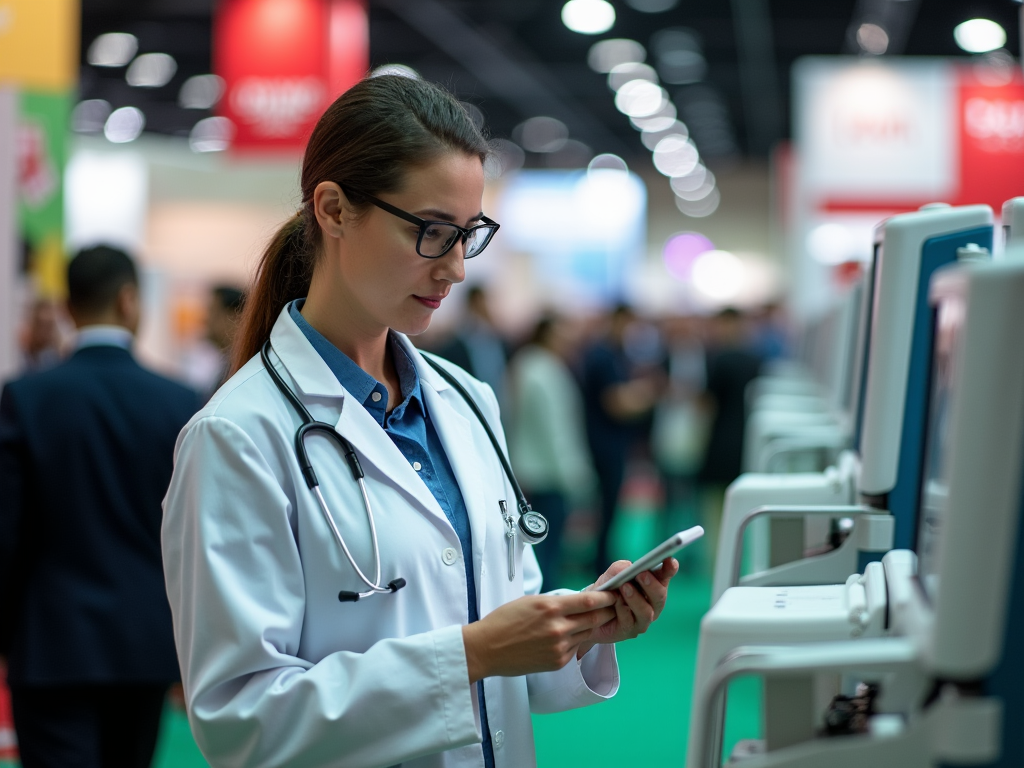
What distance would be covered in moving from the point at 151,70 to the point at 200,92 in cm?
154

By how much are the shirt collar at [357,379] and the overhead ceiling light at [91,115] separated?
15996mm

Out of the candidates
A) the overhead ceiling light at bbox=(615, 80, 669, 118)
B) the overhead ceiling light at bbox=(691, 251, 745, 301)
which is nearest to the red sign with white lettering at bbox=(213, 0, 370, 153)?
the overhead ceiling light at bbox=(615, 80, 669, 118)

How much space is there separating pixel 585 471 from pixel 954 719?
243 inches

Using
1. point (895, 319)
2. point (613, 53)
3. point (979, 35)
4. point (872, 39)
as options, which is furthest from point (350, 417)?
point (613, 53)

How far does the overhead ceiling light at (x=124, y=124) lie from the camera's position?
17.5 m

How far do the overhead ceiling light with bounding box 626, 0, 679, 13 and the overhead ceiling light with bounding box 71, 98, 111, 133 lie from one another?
27.7ft

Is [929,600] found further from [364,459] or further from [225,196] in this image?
[225,196]

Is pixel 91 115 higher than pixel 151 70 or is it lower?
lower

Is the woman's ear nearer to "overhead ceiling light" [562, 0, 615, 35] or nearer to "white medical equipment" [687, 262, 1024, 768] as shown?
→ "white medical equipment" [687, 262, 1024, 768]

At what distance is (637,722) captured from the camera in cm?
479

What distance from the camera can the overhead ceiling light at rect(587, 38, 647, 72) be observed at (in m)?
12.9

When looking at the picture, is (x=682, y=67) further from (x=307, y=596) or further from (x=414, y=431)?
(x=307, y=596)

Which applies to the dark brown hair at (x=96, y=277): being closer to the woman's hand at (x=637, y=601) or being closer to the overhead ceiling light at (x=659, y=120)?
the woman's hand at (x=637, y=601)

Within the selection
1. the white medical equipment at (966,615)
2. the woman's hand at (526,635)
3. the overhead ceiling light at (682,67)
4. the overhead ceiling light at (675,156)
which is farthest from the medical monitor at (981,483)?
the overhead ceiling light at (675,156)
